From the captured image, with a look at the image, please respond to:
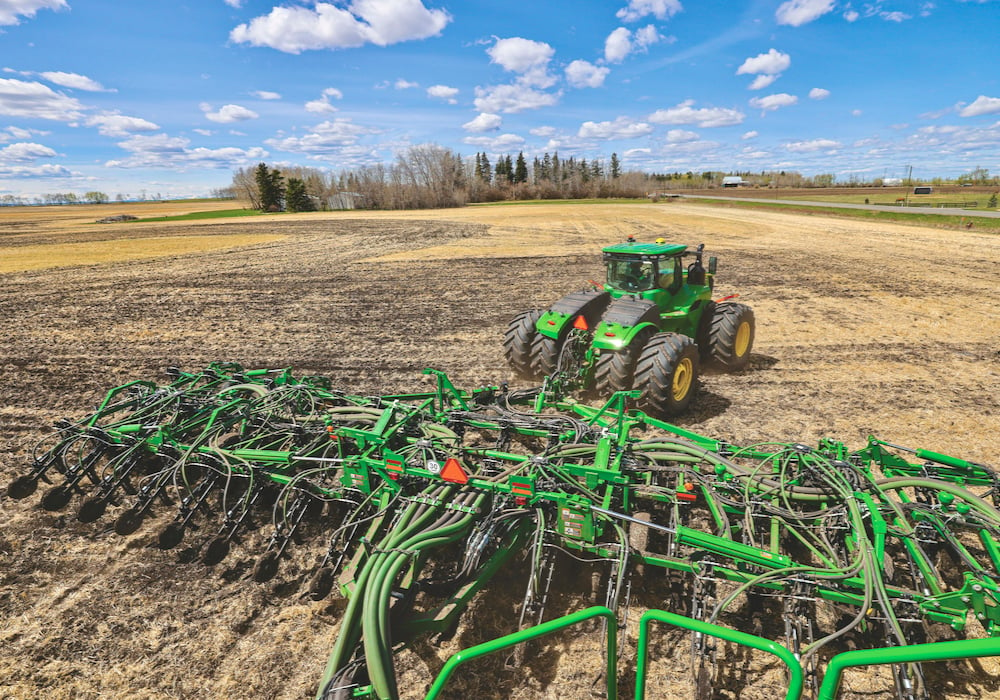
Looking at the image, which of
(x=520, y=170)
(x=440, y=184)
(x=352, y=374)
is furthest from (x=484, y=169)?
(x=352, y=374)

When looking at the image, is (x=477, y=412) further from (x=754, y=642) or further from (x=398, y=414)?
(x=754, y=642)

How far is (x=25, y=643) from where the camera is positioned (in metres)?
3.25

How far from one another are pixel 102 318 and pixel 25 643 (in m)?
11.2

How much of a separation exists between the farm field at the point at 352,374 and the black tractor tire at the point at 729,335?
0.98ft

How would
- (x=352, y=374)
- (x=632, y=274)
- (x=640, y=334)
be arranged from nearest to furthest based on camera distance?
(x=640, y=334) < (x=632, y=274) < (x=352, y=374)

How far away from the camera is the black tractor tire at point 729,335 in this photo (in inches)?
292

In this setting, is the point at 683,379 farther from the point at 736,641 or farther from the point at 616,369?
the point at 736,641

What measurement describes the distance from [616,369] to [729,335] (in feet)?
8.08

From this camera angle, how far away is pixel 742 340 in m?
7.75

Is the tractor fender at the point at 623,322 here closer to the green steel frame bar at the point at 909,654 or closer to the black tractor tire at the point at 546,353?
the black tractor tire at the point at 546,353

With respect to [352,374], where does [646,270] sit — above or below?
above

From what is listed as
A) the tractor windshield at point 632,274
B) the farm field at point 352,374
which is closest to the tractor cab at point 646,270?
the tractor windshield at point 632,274

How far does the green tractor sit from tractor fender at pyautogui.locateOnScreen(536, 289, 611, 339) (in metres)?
0.01

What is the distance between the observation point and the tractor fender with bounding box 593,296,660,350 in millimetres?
6055
